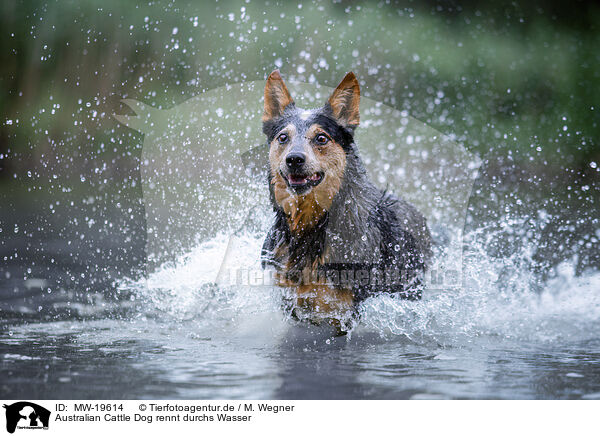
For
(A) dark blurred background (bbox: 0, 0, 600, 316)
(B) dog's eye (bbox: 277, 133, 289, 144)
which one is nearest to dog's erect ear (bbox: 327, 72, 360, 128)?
(B) dog's eye (bbox: 277, 133, 289, 144)

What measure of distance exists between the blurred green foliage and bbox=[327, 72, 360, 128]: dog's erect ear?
396 centimetres

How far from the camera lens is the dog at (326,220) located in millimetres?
3484

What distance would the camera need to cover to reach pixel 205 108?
5711mm

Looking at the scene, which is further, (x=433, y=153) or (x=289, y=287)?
(x=433, y=153)

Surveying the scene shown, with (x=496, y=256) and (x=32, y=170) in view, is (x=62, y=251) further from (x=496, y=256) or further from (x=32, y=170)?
(x=496, y=256)

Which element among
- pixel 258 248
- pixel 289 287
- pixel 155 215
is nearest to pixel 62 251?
pixel 155 215

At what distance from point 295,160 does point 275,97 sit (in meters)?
0.61

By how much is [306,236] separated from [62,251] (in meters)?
4.20

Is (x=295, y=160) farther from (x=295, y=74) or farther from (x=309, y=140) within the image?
(x=295, y=74)

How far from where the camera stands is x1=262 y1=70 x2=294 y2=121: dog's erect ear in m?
3.64
